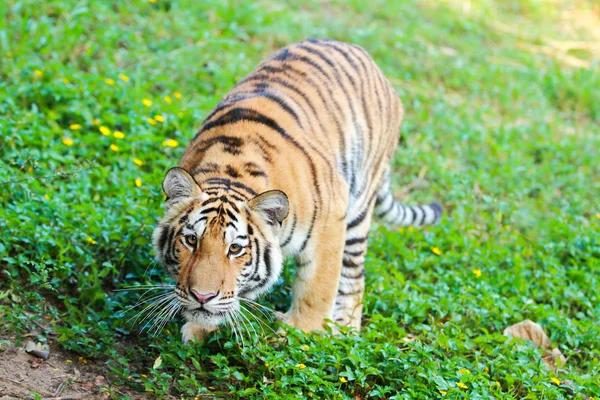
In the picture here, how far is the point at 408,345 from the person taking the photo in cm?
368

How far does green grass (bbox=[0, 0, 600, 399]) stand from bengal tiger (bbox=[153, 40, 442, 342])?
287mm

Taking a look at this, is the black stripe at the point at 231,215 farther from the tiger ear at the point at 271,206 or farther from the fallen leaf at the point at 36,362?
the fallen leaf at the point at 36,362

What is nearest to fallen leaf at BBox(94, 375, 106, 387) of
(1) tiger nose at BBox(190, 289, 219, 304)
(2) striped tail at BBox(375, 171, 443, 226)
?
(1) tiger nose at BBox(190, 289, 219, 304)

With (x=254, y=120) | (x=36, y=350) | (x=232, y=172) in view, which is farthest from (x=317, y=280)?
(x=36, y=350)

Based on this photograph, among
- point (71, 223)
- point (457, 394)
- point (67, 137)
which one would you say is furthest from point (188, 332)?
point (67, 137)

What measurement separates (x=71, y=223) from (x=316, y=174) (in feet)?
4.76

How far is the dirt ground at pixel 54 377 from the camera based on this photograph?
3229 mm

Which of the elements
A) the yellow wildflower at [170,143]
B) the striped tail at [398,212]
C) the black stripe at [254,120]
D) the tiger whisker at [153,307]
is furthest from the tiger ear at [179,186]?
Result: the striped tail at [398,212]

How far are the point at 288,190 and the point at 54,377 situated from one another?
55.7 inches

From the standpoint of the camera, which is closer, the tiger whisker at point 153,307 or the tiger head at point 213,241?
the tiger head at point 213,241

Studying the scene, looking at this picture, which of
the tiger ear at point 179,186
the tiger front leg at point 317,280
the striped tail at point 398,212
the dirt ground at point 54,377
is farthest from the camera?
the striped tail at point 398,212

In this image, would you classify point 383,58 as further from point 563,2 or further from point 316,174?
point 563,2

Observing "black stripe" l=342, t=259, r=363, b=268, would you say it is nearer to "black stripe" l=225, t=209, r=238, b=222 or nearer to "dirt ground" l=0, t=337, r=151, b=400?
"black stripe" l=225, t=209, r=238, b=222

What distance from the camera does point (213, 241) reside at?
3.31m
